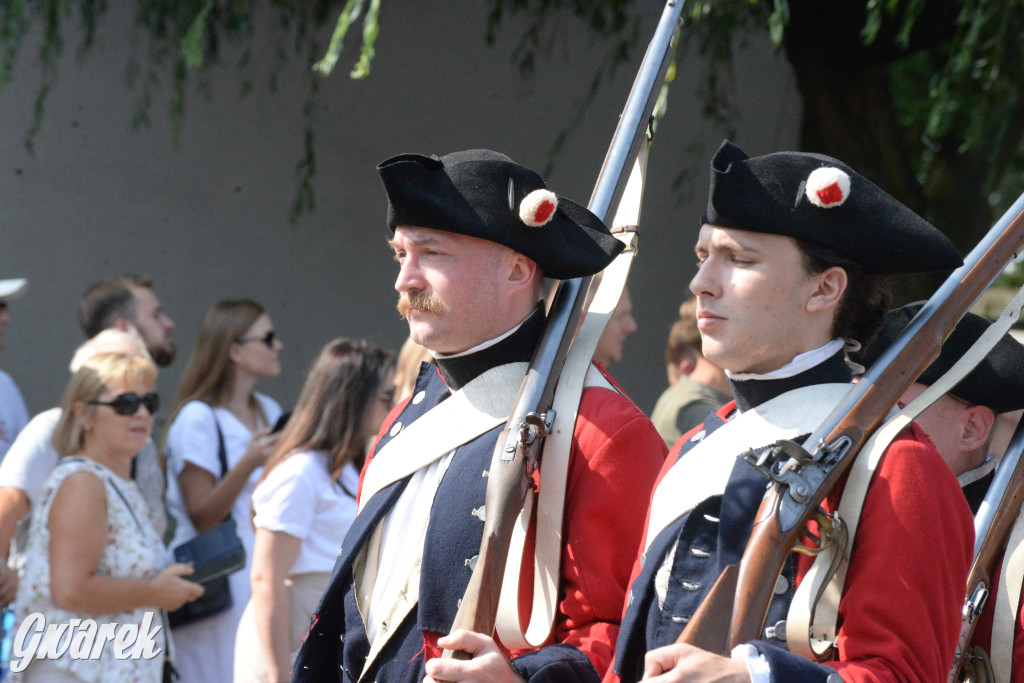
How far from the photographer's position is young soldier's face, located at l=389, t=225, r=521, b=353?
2.29m

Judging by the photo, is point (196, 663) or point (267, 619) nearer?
point (267, 619)

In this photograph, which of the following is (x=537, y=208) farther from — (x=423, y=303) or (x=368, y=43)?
(x=368, y=43)

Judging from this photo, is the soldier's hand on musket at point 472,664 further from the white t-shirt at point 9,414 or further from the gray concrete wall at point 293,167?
the gray concrete wall at point 293,167

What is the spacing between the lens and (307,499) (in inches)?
149

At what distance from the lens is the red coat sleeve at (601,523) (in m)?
2.09

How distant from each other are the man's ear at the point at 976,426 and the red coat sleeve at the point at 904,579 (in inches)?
36.0

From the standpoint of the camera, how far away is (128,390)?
393 cm

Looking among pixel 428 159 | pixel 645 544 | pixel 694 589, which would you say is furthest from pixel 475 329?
pixel 694 589

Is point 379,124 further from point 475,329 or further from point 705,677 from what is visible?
point 705,677

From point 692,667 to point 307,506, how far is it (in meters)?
2.35

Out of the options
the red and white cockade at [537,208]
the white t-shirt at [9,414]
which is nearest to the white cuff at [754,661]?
the red and white cockade at [537,208]

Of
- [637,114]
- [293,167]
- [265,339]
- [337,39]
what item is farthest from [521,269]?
[293,167]

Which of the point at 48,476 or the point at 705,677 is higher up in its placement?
the point at 705,677

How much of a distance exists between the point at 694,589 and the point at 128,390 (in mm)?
2656
